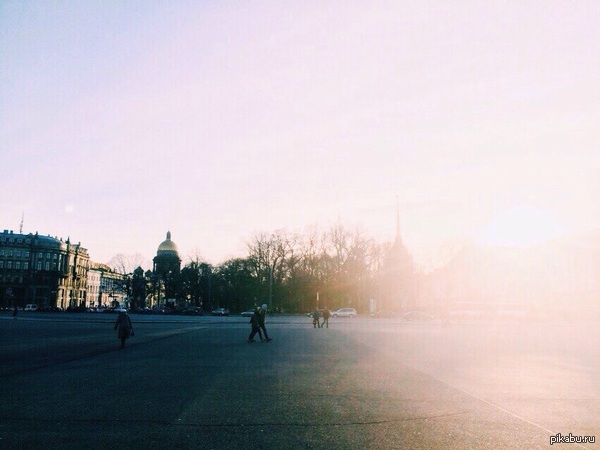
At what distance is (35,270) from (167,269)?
41.1m

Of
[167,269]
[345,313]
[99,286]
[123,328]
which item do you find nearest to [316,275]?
[345,313]

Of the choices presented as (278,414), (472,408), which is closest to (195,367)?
(278,414)

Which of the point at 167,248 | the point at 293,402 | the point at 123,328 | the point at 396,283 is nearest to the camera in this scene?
the point at 293,402

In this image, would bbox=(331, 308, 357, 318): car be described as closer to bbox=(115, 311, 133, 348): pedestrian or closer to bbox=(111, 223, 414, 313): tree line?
bbox=(111, 223, 414, 313): tree line

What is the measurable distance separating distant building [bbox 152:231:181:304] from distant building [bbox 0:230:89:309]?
23.3 m

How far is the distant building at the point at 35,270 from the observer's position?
133 metres

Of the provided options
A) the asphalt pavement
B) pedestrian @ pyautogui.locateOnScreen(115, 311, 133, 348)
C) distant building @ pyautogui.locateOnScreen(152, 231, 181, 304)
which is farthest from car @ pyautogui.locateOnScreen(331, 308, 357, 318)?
the asphalt pavement

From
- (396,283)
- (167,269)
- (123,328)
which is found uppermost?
(167,269)

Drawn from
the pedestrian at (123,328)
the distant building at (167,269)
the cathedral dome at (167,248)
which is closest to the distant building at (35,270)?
the cathedral dome at (167,248)

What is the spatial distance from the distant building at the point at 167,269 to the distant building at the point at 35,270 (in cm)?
2325

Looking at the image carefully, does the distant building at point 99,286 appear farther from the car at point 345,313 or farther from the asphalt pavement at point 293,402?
the asphalt pavement at point 293,402

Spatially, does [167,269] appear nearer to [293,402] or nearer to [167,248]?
[167,248]

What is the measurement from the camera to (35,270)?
136000 millimetres

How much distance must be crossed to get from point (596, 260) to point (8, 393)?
86.5 m
